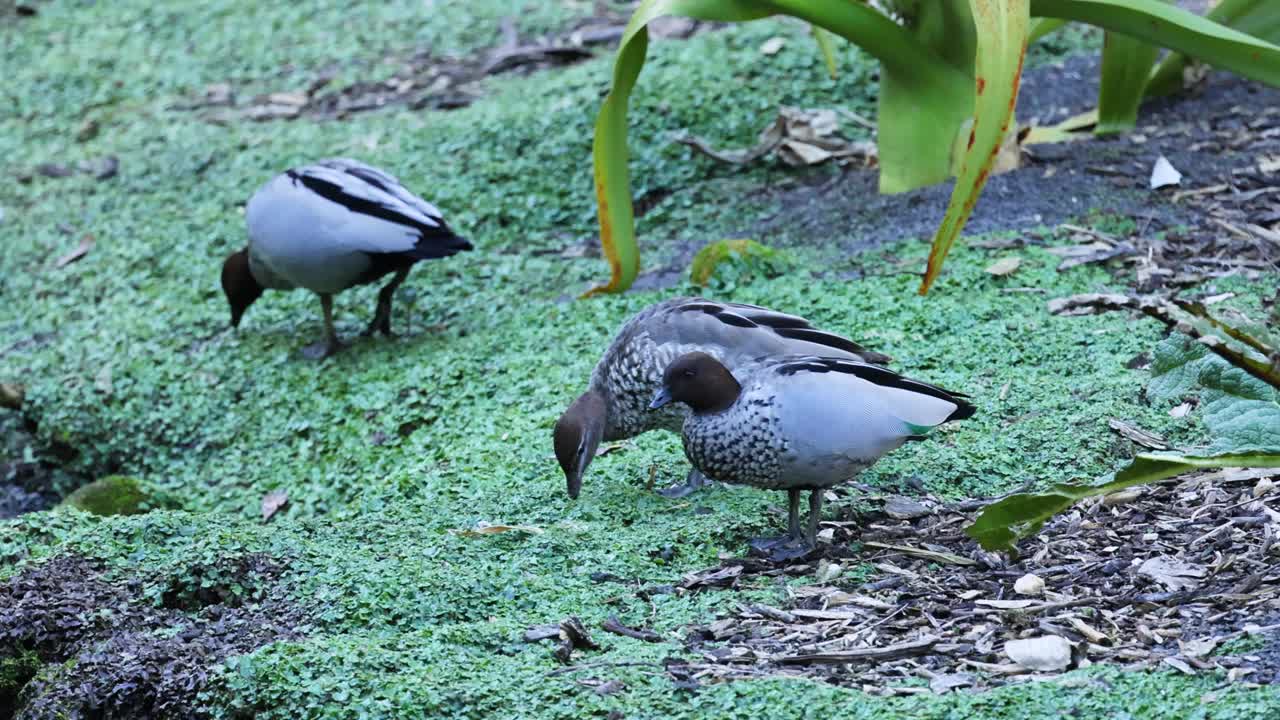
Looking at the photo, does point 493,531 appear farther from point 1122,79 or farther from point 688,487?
point 1122,79

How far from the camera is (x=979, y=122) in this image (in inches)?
182

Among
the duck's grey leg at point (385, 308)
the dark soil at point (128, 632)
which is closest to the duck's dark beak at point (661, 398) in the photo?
the dark soil at point (128, 632)

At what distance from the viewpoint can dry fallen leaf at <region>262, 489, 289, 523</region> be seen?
546cm

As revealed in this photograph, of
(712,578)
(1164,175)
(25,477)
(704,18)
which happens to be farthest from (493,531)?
(1164,175)

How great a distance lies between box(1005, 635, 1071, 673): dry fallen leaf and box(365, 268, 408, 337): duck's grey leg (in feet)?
13.0

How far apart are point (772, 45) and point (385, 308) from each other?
10.1 ft

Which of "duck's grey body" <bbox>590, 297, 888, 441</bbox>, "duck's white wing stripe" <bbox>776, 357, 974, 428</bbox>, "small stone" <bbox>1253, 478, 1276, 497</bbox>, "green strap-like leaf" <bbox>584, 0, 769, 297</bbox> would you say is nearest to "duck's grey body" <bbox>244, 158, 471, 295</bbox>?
"green strap-like leaf" <bbox>584, 0, 769, 297</bbox>

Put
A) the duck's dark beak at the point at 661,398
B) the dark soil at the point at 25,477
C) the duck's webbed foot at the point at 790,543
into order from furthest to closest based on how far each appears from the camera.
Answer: the dark soil at the point at 25,477 → the duck's dark beak at the point at 661,398 → the duck's webbed foot at the point at 790,543

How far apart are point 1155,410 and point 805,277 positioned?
1902 millimetres

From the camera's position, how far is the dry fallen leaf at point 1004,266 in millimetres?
5883

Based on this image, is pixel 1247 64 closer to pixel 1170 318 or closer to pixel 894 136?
pixel 894 136

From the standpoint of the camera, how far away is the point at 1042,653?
10.5ft

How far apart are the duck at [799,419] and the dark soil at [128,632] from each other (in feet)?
4.03

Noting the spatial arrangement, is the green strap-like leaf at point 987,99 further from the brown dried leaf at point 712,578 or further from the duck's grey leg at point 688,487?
the brown dried leaf at point 712,578
